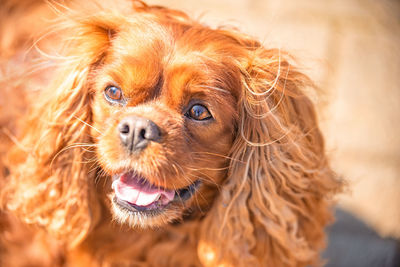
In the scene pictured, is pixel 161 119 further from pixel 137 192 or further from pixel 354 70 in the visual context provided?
pixel 354 70

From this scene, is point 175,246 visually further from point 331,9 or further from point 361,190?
point 331,9

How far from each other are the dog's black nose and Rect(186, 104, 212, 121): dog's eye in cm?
22

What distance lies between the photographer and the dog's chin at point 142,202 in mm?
2217

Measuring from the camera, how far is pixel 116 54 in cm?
225

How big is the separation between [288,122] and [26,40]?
7.19ft

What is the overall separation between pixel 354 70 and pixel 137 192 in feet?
9.41

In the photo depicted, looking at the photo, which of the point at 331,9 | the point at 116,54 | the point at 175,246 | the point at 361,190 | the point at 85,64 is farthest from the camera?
the point at 331,9

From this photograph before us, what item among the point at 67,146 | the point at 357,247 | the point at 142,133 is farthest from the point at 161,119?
the point at 357,247

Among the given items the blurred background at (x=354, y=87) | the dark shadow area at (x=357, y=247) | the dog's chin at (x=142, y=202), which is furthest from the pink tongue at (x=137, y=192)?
the dark shadow area at (x=357, y=247)

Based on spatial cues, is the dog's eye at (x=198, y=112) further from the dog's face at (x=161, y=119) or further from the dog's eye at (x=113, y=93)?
the dog's eye at (x=113, y=93)

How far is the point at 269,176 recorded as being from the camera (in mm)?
2350

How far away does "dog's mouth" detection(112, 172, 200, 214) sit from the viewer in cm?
223

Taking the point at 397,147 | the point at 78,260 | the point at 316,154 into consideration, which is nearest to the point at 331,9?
the point at 397,147

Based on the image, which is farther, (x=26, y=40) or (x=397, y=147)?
(x=397, y=147)
